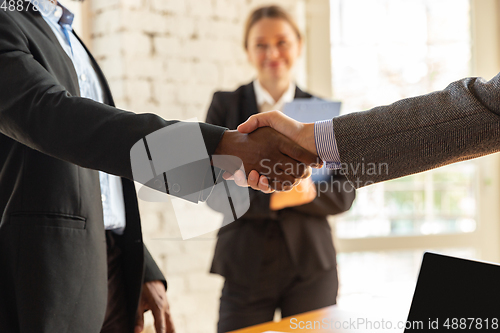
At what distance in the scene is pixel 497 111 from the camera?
29.2 inches

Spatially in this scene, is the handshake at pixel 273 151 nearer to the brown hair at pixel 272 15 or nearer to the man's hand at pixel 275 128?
the man's hand at pixel 275 128

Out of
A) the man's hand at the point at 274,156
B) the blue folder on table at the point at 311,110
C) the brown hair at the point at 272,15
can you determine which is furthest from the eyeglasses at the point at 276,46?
the man's hand at the point at 274,156

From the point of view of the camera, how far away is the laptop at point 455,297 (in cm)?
61

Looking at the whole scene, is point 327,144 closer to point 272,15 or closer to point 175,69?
point 272,15

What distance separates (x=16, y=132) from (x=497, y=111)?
31.3 inches

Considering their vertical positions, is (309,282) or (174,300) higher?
(309,282)

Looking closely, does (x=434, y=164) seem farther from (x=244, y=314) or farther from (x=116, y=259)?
(x=244, y=314)

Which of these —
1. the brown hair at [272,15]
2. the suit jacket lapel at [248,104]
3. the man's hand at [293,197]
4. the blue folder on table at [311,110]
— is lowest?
the man's hand at [293,197]

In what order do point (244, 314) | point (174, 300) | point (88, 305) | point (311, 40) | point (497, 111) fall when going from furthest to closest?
1. point (311, 40)
2. point (174, 300)
3. point (244, 314)
4. point (88, 305)
5. point (497, 111)

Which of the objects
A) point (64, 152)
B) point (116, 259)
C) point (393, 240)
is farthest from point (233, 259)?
point (393, 240)

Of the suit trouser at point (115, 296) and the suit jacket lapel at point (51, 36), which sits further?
the suit trouser at point (115, 296)

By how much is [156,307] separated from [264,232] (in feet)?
1.60

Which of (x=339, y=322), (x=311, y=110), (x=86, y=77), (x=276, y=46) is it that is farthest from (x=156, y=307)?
(x=276, y=46)

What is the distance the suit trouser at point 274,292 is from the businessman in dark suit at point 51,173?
635 mm
